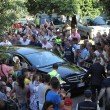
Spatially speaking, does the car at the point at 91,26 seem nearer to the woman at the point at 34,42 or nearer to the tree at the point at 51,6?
the tree at the point at 51,6

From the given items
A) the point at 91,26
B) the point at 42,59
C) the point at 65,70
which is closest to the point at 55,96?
the point at 65,70

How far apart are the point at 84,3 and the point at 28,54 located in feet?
57.7

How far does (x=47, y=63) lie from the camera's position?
45.8 feet

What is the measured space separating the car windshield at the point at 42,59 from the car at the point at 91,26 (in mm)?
14572

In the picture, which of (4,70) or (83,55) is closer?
(4,70)

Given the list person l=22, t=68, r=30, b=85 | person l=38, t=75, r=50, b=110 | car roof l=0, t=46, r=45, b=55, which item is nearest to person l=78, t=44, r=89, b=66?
car roof l=0, t=46, r=45, b=55

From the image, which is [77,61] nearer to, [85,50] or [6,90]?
[85,50]

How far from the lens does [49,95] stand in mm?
8531

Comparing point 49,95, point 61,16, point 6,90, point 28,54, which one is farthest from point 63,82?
point 61,16

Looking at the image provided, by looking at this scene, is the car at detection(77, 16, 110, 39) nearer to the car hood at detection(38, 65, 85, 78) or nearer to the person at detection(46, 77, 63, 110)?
the car hood at detection(38, 65, 85, 78)

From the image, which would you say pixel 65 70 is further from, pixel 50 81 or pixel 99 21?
pixel 99 21

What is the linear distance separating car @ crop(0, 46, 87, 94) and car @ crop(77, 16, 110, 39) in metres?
14.7

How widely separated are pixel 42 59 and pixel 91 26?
54.9 feet

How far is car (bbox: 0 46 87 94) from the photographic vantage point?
13172mm
